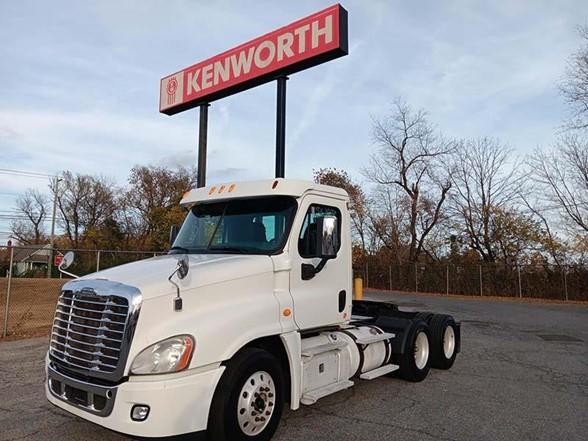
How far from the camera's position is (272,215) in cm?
513

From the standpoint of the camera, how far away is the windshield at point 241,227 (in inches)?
197

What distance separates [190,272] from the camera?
Answer: 422 cm

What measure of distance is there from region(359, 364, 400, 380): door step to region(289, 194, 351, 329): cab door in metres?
0.85

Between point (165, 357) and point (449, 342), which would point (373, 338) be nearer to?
point (449, 342)

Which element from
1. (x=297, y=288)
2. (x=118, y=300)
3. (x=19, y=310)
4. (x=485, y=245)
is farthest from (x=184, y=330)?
(x=485, y=245)

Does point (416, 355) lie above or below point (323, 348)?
below

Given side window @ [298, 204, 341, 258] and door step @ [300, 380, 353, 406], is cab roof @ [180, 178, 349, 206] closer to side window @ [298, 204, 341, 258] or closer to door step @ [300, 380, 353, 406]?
side window @ [298, 204, 341, 258]

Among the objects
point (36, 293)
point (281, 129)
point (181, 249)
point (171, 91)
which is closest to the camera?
point (181, 249)

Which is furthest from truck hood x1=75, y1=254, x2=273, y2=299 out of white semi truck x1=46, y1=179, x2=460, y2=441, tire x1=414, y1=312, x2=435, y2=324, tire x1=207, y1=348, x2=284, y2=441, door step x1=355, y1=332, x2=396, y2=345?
tire x1=414, y1=312, x2=435, y2=324

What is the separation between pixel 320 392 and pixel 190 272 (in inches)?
78.8

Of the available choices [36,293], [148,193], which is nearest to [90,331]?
[36,293]

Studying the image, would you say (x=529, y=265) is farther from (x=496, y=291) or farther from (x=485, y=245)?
(x=485, y=245)

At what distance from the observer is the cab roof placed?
514 centimetres

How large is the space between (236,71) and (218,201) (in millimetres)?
8580
